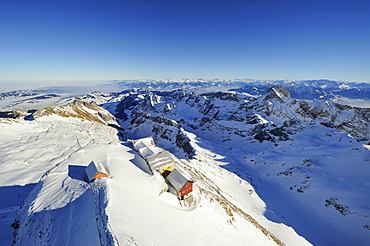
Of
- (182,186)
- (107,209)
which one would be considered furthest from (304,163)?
(107,209)

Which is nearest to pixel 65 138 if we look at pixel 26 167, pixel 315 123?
pixel 26 167

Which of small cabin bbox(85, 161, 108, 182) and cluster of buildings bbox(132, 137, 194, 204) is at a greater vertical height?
small cabin bbox(85, 161, 108, 182)

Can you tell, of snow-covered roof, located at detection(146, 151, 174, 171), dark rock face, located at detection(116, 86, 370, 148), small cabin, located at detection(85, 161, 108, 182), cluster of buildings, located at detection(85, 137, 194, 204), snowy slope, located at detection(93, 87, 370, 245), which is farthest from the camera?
dark rock face, located at detection(116, 86, 370, 148)

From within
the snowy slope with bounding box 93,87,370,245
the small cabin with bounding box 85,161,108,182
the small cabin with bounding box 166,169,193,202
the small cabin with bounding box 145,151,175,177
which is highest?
the small cabin with bounding box 85,161,108,182

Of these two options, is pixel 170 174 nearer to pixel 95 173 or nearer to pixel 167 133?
pixel 95 173

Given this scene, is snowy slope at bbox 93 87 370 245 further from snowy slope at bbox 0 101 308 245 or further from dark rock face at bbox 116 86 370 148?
snowy slope at bbox 0 101 308 245

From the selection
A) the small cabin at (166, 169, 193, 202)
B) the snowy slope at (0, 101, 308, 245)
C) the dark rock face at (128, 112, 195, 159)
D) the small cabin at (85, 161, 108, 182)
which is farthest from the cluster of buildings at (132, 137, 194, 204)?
the dark rock face at (128, 112, 195, 159)

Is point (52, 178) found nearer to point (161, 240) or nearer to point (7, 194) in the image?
point (7, 194)
